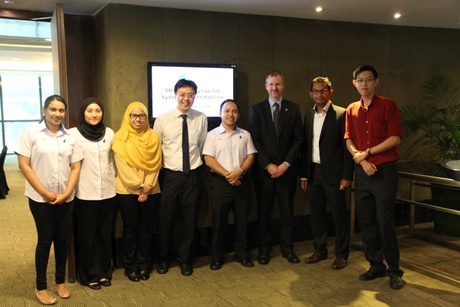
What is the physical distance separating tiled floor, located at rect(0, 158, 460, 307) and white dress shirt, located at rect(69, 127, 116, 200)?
85cm

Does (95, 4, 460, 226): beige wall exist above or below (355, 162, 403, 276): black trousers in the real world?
above

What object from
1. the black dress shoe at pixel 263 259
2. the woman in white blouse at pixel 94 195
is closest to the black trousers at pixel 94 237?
the woman in white blouse at pixel 94 195

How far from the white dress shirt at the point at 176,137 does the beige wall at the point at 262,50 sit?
1.62ft

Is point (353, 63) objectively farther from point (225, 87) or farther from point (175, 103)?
point (175, 103)

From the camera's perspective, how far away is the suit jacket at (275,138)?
4348 millimetres

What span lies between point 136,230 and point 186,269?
0.60 m

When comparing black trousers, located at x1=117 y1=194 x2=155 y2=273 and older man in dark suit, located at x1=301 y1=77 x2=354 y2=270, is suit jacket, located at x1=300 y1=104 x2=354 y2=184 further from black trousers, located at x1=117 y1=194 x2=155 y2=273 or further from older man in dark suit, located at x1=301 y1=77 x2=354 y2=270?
black trousers, located at x1=117 y1=194 x2=155 y2=273

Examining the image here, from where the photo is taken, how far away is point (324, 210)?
14.6ft

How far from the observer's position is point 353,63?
18.2ft

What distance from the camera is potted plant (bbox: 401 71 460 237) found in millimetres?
5059

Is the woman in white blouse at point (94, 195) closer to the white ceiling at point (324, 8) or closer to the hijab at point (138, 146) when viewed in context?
the hijab at point (138, 146)

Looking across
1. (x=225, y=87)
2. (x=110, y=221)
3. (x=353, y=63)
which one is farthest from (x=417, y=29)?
(x=110, y=221)

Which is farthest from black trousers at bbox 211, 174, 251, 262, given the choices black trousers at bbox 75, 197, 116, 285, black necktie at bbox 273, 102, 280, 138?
black trousers at bbox 75, 197, 116, 285

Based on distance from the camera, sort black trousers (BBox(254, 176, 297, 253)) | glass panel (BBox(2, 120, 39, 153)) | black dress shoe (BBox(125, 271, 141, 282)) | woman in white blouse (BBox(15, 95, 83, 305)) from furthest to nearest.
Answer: glass panel (BBox(2, 120, 39, 153)) < black trousers (BBox(254, 176, 297, 253)) < black dress shoe (BBox(125, 271, 141, 282)) < woman in white blouse (BBox(15, 95, 83, 305))
